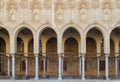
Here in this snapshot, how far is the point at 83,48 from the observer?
26859mm

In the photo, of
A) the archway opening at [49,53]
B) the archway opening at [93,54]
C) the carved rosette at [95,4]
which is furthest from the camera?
the archway opening at [49,53]

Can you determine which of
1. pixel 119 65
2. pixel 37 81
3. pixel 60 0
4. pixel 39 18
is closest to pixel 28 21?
pixel 39 18

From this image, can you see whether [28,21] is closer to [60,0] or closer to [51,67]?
[60,0]

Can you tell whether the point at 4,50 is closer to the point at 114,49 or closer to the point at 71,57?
the point at 71,57

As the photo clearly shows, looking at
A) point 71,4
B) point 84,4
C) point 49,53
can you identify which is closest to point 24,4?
point 71,4

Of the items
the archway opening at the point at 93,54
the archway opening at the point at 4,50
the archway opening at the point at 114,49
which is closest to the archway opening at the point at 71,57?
the archway opening at the point at 93,54

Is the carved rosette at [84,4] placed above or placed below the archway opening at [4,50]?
above

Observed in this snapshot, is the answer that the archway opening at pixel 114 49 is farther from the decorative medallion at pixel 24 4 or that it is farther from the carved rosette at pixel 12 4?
the carved rosette at pixel 12 4

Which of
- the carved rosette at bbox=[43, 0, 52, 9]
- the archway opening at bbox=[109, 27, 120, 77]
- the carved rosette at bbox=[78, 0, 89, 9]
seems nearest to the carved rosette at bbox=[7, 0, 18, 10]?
the carved rosette at bbox=[43, 0, 52, 9]

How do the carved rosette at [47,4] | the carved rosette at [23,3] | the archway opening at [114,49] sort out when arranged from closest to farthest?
the carved rosette at [47,4], the carved rosette at [23,3], the archway opening at [114,49]

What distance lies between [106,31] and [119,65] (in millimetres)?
6978

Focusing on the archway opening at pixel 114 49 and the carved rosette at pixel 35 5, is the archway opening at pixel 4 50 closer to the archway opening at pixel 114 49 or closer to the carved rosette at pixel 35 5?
the carved rosette at pixel 35 5

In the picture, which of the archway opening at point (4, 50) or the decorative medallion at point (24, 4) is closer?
the decorative medallion at point (24, 4)

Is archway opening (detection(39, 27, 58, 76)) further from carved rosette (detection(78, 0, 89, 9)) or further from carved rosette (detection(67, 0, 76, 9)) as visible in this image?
carved rosette (detection(78, 0, 89, 9))
